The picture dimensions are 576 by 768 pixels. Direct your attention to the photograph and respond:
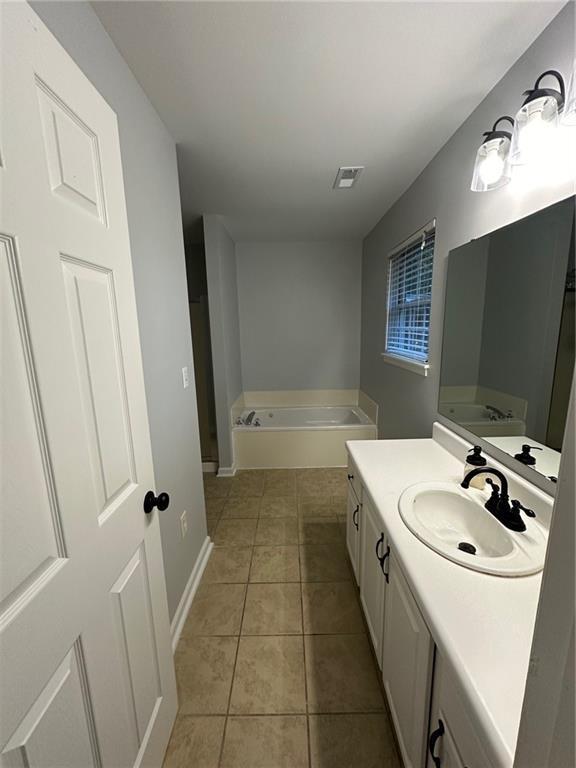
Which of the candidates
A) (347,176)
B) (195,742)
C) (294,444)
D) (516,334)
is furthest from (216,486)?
(347,176)

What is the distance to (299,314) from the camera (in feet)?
12.5

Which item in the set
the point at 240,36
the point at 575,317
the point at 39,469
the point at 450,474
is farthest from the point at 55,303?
the point at 450,474

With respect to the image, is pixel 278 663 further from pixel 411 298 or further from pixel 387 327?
pixel 387 327

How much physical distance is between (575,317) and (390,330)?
1901 mm

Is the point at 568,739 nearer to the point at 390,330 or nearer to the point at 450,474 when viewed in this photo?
the point at 450,474

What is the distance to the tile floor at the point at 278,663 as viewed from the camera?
1093 mm

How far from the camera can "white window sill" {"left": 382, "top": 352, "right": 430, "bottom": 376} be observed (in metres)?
1.96

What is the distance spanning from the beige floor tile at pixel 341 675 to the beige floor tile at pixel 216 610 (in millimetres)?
401

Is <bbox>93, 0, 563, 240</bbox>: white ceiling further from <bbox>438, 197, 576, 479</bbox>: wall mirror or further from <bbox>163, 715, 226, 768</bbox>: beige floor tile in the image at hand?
<bbox>163, 715, 226, 768</bbox>: beige floor tile

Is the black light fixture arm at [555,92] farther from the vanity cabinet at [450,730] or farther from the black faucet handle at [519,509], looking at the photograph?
the vanity cabinet at [450,730]

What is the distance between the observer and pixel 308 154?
1745 mm

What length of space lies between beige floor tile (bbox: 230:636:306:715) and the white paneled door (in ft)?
1.47

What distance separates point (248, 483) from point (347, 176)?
2.72 m

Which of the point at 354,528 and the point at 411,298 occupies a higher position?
the point at 411,298
